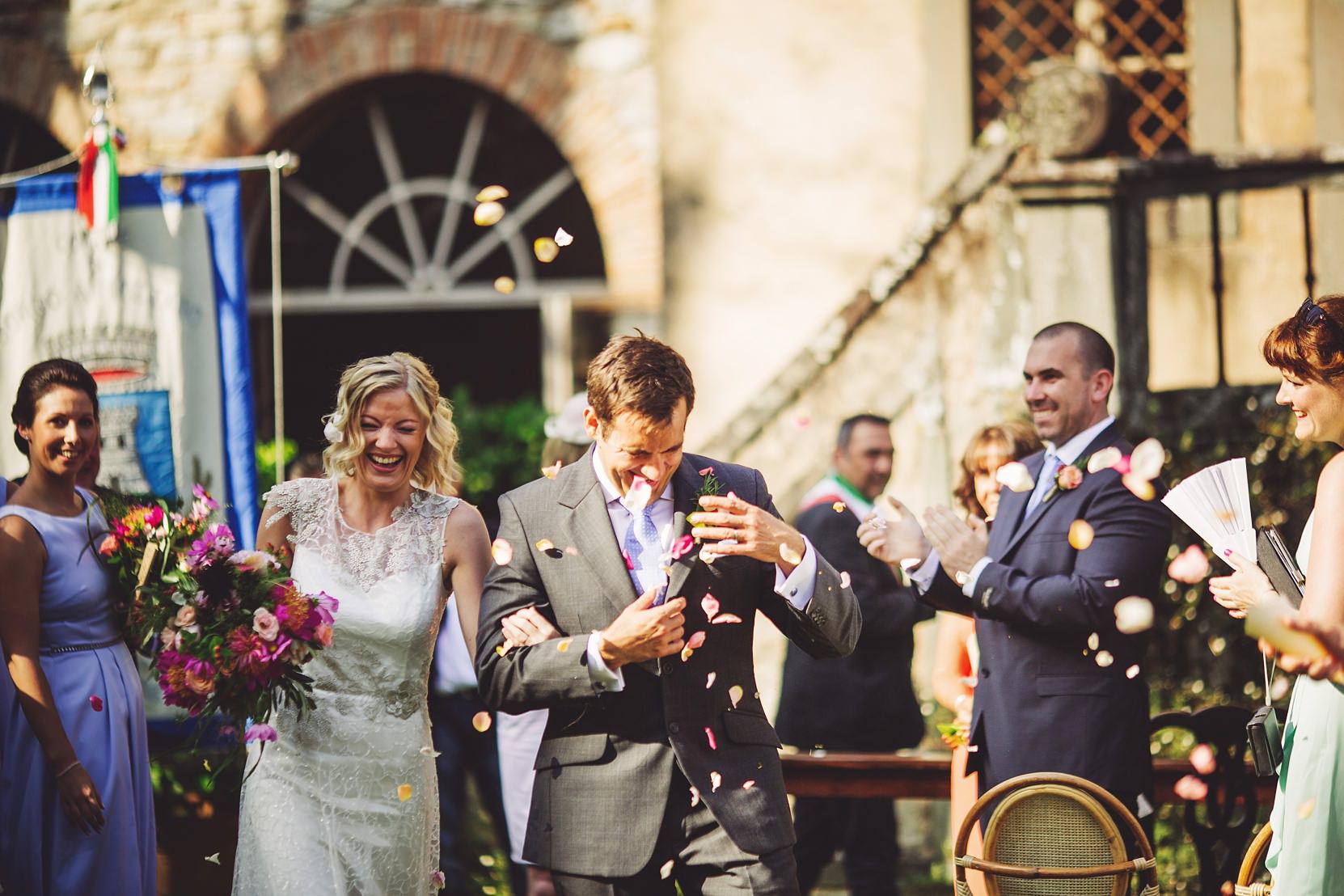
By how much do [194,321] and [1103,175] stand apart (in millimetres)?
4212

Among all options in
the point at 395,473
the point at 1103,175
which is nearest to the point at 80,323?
the point at 395,473

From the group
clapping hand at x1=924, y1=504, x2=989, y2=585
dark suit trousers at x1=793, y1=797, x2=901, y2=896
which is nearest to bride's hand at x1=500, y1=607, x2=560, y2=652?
clapping hand at x1=924, y1=504, x2=989, y2=585

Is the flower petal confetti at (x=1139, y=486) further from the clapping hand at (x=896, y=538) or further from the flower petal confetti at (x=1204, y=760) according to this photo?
the flower petal confetti at (x=1204, y=760)

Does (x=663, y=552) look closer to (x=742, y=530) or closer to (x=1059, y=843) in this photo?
(x=742, y=530)

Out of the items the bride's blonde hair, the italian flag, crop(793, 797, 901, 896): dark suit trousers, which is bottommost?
crop(793, 797, 901, 896): dark suit trousers

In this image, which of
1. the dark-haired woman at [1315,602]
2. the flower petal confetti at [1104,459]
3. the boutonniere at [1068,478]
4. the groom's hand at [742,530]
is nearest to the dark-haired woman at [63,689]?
the groom's hand at [742,530]

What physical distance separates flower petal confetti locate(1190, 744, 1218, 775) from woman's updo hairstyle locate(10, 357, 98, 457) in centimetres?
359

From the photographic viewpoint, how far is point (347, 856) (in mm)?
4188

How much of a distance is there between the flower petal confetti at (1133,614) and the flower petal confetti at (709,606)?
4.23 feet

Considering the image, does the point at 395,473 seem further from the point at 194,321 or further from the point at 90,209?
the point at 90,209

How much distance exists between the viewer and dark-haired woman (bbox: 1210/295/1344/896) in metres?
3.67

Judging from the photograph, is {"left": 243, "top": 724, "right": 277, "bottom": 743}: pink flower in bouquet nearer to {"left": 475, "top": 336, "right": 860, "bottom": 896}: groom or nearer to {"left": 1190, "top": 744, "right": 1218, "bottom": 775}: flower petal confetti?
{"left": 475, "top": 336, "right": 860, "bottom": 896}: groom

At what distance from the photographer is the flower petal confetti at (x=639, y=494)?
3.68 meters

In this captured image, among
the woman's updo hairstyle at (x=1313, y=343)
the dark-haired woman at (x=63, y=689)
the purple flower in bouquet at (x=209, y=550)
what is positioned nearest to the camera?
the woman's updo hairstyle at (x=1313, y=343)
